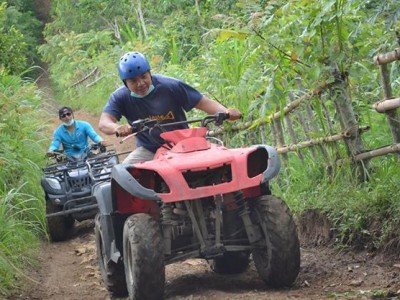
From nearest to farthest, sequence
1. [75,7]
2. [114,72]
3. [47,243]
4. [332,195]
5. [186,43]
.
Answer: [332,195], [47,243], [186,43], [114,72], [75,7]

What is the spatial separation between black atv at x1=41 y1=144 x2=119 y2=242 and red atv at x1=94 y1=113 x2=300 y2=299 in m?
4.15

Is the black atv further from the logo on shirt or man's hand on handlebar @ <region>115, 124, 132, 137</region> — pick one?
man's hand on handlebar @ <region>115, 124, 132, 137</region>

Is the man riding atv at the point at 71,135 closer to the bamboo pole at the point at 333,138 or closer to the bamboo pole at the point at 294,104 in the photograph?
the bamboo pole at the point at 294,104

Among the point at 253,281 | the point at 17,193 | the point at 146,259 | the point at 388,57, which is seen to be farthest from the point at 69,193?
the point at 388,57

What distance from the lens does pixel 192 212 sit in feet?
19.2

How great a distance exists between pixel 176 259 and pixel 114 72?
1827cm

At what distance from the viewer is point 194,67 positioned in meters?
15.9

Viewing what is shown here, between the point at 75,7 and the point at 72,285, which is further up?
the point at 75,7

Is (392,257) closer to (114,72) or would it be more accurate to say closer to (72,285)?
Answer: (72,285)

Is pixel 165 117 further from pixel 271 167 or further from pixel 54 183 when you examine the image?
pixel 54 183

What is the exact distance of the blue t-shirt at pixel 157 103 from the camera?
6.76 metres

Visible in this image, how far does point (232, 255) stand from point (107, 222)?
112cm

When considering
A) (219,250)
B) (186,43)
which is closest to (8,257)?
(219,250)

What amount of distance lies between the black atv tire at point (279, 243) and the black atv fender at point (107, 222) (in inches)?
46.9
